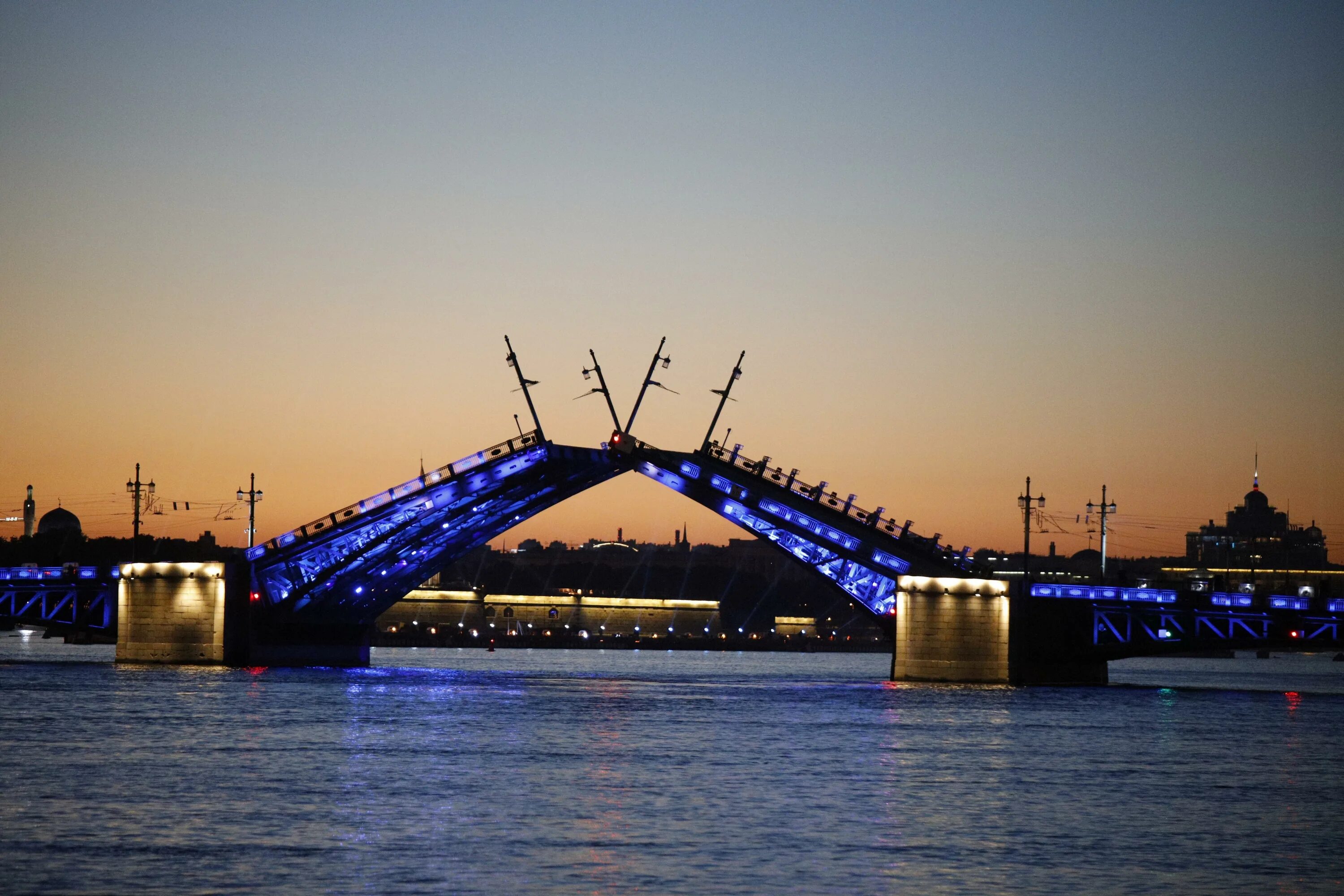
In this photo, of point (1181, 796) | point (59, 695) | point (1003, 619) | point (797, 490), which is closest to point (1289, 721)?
point (1003, 619)

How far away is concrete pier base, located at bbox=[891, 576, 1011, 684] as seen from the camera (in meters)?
68.3

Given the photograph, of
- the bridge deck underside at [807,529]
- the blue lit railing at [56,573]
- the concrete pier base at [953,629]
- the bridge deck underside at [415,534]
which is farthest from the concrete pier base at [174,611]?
the concrete pier base at [953,629]

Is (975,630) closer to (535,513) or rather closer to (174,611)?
(535,513)

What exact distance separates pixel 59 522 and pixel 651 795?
16267cm

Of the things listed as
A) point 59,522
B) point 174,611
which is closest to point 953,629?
point 174,611

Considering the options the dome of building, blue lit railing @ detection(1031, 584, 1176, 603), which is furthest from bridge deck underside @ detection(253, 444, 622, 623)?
the dome of building

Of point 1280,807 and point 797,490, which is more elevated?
point 797,490

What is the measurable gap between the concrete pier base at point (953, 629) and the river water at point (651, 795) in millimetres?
6335

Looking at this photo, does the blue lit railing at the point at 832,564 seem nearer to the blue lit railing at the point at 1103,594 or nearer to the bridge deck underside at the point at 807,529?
the bridge deck underside at the point at 807,529

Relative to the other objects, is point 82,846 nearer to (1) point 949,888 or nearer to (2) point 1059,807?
(1) point 949,888

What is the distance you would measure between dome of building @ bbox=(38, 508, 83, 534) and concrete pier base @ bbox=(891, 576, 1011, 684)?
12836cm

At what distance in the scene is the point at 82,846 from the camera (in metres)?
23.0

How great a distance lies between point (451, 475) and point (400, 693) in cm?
763

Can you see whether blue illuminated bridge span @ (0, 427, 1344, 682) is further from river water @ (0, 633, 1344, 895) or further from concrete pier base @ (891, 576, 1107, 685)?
river water @ (0, 633, 1344, 895)
